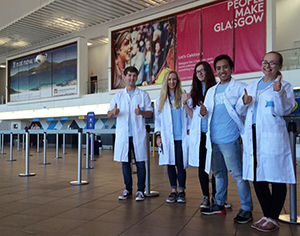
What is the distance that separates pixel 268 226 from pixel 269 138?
0.74 m

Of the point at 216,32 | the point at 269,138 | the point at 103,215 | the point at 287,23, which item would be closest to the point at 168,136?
the point at 103,215

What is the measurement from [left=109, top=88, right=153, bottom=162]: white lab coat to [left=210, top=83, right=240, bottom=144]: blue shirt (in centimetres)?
113

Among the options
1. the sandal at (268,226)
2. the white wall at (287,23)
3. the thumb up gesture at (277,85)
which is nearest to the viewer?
the thumb up gesture at (277,85)

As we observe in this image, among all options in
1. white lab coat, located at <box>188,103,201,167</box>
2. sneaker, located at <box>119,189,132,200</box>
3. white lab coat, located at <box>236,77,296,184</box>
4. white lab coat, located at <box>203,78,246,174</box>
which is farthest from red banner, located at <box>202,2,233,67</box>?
white lab coat, located at <box>236,77,296,184</box>

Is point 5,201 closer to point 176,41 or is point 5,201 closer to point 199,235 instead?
point 199,235

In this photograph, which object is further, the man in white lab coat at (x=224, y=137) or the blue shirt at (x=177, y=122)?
the blue shirt at (x=177, y=122)

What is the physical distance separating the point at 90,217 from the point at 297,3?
13.7m

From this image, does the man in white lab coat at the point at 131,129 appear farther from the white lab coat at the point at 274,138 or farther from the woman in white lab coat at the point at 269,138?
the white lab coat at the point at 274,138

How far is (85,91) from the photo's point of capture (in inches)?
749

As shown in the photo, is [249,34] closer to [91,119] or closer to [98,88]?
[91,119]

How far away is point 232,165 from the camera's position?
2.84 metres

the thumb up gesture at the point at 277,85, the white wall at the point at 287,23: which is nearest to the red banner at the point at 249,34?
the white wall at the point at 287,23

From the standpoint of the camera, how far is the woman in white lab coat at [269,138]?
8.04 ft

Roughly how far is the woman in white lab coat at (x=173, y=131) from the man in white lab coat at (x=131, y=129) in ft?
0.80
